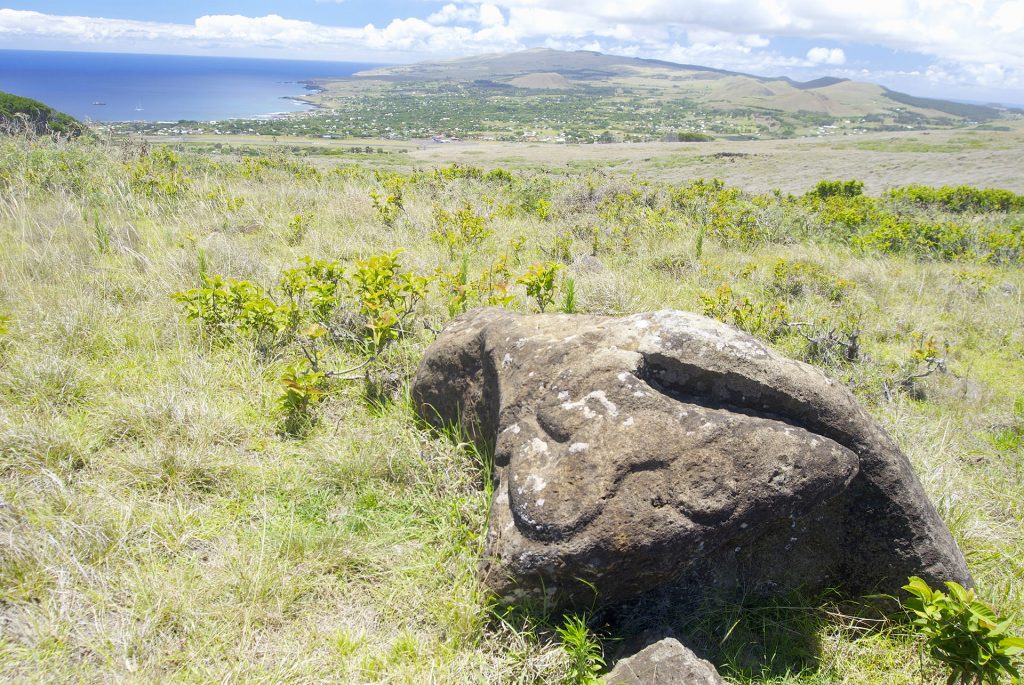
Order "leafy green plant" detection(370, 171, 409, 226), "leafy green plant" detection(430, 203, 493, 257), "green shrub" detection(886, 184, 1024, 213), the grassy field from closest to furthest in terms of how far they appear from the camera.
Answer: the grassy field → "leafy green plant" detection(430, 203, 493, 257) → "leafy green plant" detection(370, 171, 409, 226) → "green shrub" detection(886, 184, 1024, 213)

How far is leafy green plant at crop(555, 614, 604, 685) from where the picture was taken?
2.02m

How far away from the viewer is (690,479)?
6.89ft

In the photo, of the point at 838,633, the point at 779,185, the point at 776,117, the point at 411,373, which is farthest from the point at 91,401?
the point at 776,117

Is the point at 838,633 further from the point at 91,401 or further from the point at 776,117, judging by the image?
the point at 776,117

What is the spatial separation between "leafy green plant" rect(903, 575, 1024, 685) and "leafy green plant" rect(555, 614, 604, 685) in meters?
1.14

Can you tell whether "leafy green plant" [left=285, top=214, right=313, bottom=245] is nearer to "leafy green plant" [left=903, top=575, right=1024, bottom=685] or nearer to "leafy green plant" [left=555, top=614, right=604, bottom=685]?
"leafy green plant" [left=555, top=614, right=604, bottom=685]

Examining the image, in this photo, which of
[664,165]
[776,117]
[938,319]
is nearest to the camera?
[938,319]

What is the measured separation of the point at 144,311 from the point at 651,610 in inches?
178

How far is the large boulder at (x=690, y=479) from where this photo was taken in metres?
2.07

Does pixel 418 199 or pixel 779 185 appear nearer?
pixel 418 199

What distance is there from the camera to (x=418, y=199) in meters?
10.2

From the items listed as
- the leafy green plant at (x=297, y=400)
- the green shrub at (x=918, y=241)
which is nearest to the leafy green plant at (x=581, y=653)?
the leafy green plant at (x=297, y=400)

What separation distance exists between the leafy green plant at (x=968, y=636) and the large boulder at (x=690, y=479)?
0.47 metres

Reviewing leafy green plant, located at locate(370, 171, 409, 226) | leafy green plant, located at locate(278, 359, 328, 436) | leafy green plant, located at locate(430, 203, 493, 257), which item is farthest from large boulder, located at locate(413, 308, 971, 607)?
leafy green plant, located at locate(370, 171, 409, 226)
